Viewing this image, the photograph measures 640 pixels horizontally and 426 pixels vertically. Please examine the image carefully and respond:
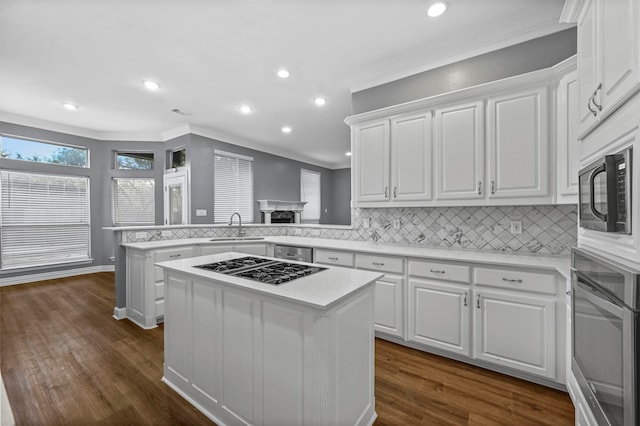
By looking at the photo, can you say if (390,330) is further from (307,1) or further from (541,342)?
(307,1)

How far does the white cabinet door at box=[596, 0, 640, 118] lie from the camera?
0.87 meters

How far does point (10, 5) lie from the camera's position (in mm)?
2117

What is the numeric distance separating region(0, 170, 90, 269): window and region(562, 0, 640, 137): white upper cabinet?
744 centimetres

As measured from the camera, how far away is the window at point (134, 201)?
5.88 m

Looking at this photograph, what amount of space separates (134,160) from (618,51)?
7.29m

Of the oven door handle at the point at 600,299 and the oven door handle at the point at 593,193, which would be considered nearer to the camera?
the oven door handle at the point at 600,299

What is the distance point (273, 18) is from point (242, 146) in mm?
4176

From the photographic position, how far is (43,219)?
5.04m

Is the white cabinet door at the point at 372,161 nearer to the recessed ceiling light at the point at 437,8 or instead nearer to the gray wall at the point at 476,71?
the gray wall at the point at 476,71

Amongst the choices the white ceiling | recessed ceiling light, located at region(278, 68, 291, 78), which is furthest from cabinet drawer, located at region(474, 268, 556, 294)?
recessed ceiling light, located at region(278, 68, 291, 78)

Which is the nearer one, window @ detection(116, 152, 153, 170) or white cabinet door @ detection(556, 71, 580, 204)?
white cabinet door @ detection(556, 71, 580, 204)

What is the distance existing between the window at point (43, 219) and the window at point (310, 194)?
202 inches

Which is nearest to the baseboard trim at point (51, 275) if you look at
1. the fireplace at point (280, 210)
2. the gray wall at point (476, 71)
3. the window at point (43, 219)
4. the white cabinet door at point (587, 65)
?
the window at point (43, 219)

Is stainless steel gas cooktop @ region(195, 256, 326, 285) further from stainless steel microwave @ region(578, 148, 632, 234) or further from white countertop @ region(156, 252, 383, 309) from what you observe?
stainless steel microwave @ region(578, 148, 632, 234)
